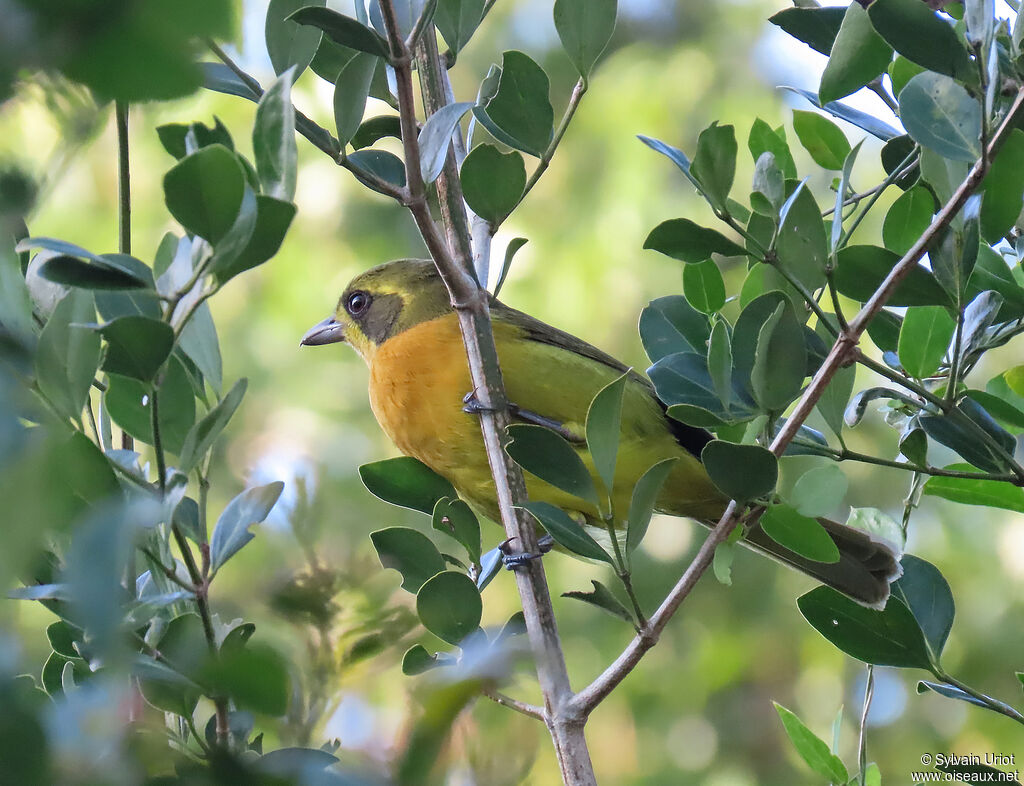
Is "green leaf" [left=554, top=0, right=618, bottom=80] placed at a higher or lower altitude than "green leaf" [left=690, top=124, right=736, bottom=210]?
higher

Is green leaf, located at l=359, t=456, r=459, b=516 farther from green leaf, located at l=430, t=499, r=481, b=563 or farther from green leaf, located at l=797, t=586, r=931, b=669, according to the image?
green leaf, located at l=797, t=586, r=931, b=669

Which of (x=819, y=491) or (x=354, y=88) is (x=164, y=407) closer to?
(x=354, y=88)

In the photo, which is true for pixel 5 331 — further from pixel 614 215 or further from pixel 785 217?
pixel 614 215

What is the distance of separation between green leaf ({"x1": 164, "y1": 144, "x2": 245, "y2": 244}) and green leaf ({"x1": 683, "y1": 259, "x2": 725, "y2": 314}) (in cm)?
110

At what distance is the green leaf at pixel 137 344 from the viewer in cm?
98

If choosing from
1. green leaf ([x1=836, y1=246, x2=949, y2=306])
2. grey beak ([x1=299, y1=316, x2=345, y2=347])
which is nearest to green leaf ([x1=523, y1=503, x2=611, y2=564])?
green leaf ([x1=836, y1=246, x2=949, y2=306])

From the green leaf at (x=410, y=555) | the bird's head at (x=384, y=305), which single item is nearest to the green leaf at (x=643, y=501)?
the green leaf at (x=410, y=555)

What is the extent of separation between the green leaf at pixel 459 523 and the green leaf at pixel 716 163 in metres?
0.66

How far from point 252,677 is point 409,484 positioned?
4.92 feet

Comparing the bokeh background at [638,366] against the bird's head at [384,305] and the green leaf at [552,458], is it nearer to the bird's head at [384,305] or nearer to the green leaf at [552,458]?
the bird's head at [384,305]

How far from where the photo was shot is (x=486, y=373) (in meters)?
1.88

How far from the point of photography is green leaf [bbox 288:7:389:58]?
1.26 meters

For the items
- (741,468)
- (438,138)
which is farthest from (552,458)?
(438,138)

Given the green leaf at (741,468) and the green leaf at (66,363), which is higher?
the green leaf at (66,363)
